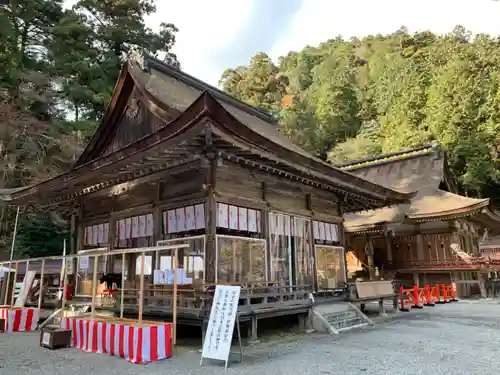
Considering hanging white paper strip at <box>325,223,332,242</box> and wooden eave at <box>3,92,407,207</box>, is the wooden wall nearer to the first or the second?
hanging white paper strip at <box>325,223,332,242</box>

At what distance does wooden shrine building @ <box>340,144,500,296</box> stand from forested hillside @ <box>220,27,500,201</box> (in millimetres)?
9285

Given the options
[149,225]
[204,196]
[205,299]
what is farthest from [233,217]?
[149,225]

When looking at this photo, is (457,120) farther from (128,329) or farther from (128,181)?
(128,329)

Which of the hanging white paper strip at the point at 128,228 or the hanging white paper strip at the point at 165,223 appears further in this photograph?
the hanging white paper strip at the point at 128,228

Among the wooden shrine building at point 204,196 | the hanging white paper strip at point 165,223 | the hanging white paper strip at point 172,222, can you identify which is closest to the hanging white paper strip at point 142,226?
the wooden shrine building at point 204,196

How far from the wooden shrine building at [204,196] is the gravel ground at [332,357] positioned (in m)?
1.27

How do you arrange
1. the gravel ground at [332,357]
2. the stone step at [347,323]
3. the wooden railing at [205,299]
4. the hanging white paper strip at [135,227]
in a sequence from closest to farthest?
the gravel ground at [332,357] < the wooden railing at [205,299] < the stone step at [347,323] < the hanging white paper strip at [135,227]

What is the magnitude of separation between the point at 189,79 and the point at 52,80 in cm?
1434

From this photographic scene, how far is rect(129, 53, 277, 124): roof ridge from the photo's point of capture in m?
11.7

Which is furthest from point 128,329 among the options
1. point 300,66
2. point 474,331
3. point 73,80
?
point 300,66

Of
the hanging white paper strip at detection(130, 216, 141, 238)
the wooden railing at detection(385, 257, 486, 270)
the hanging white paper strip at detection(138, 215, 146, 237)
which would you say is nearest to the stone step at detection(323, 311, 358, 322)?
the hanging white paper strip at detection(138, 215, 146, 237)

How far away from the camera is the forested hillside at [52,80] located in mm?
18844

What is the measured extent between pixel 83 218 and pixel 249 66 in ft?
186

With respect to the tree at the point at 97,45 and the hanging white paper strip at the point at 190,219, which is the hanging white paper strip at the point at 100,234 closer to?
the hanging white paper strip at the point at 190,219
